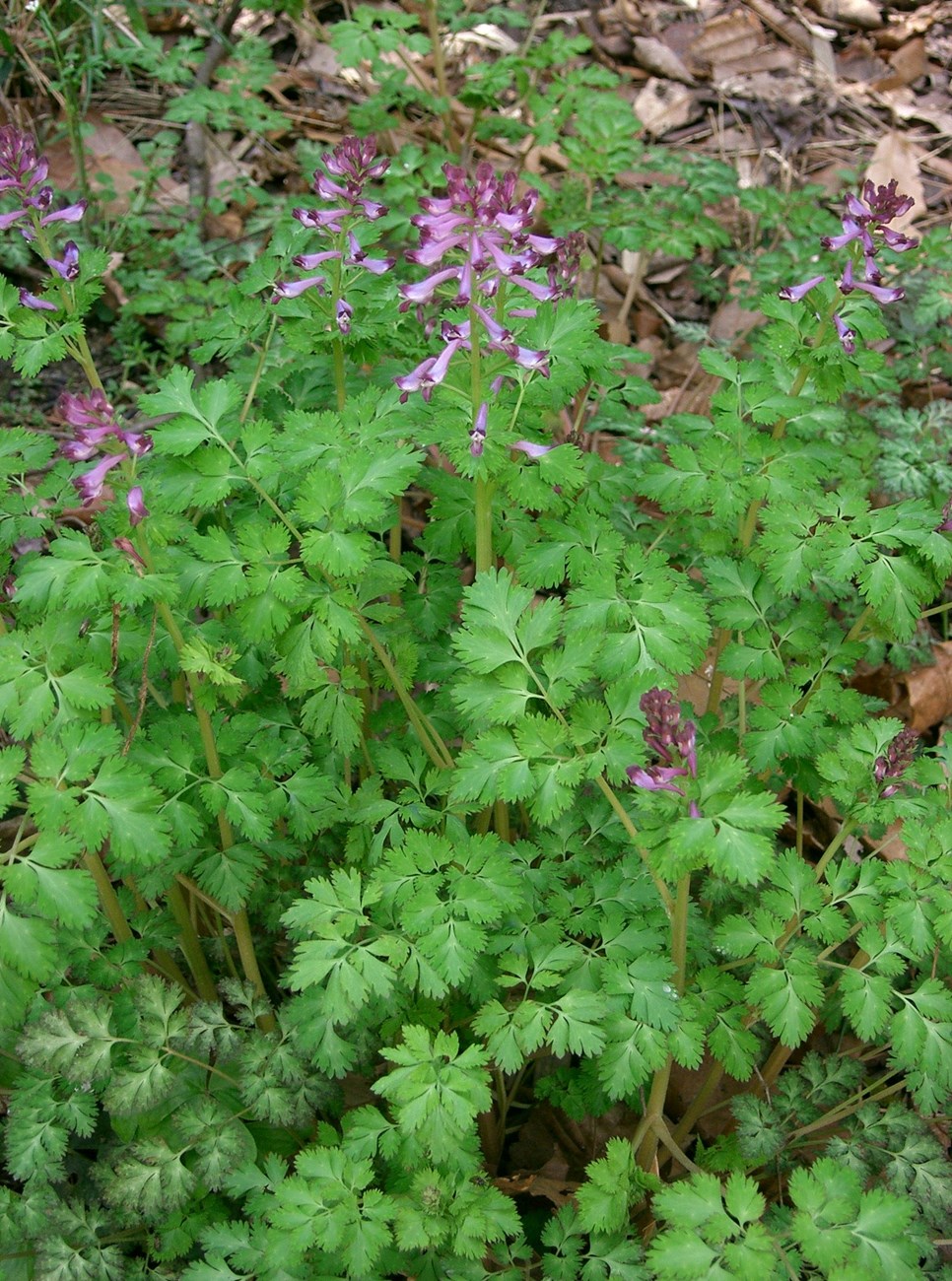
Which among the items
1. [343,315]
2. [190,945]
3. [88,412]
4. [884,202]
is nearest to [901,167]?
[884,202]

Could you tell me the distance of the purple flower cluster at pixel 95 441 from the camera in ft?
6.75

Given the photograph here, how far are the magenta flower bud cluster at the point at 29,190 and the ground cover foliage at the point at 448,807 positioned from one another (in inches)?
0.5

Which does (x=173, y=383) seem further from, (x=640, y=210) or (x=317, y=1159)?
(x=640, y=210)

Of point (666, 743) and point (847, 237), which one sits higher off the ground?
point (847, 237)

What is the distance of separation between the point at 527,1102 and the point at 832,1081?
89cm

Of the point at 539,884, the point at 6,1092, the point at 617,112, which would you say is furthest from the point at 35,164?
the point at 617,112

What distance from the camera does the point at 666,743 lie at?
201cm

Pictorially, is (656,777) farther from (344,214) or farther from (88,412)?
(344,214)

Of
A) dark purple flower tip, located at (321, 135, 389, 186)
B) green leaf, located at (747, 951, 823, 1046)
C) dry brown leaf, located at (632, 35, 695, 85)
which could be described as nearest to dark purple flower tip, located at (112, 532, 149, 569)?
dark purple flower tip, located at (321, 135, 389, 186)

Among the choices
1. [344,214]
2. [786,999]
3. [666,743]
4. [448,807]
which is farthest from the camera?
[448,807]

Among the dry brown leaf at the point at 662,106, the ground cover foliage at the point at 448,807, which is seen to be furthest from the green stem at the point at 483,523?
the dry brown leaf at the point at 662,106

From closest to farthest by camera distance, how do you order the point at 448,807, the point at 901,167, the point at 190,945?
the point at 448,807
the point at 190,945
the point at 901,167

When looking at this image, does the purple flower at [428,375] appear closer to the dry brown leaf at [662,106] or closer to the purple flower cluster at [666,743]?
the purple flower cluster at [666,743]

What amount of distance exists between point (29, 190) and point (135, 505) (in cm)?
88
